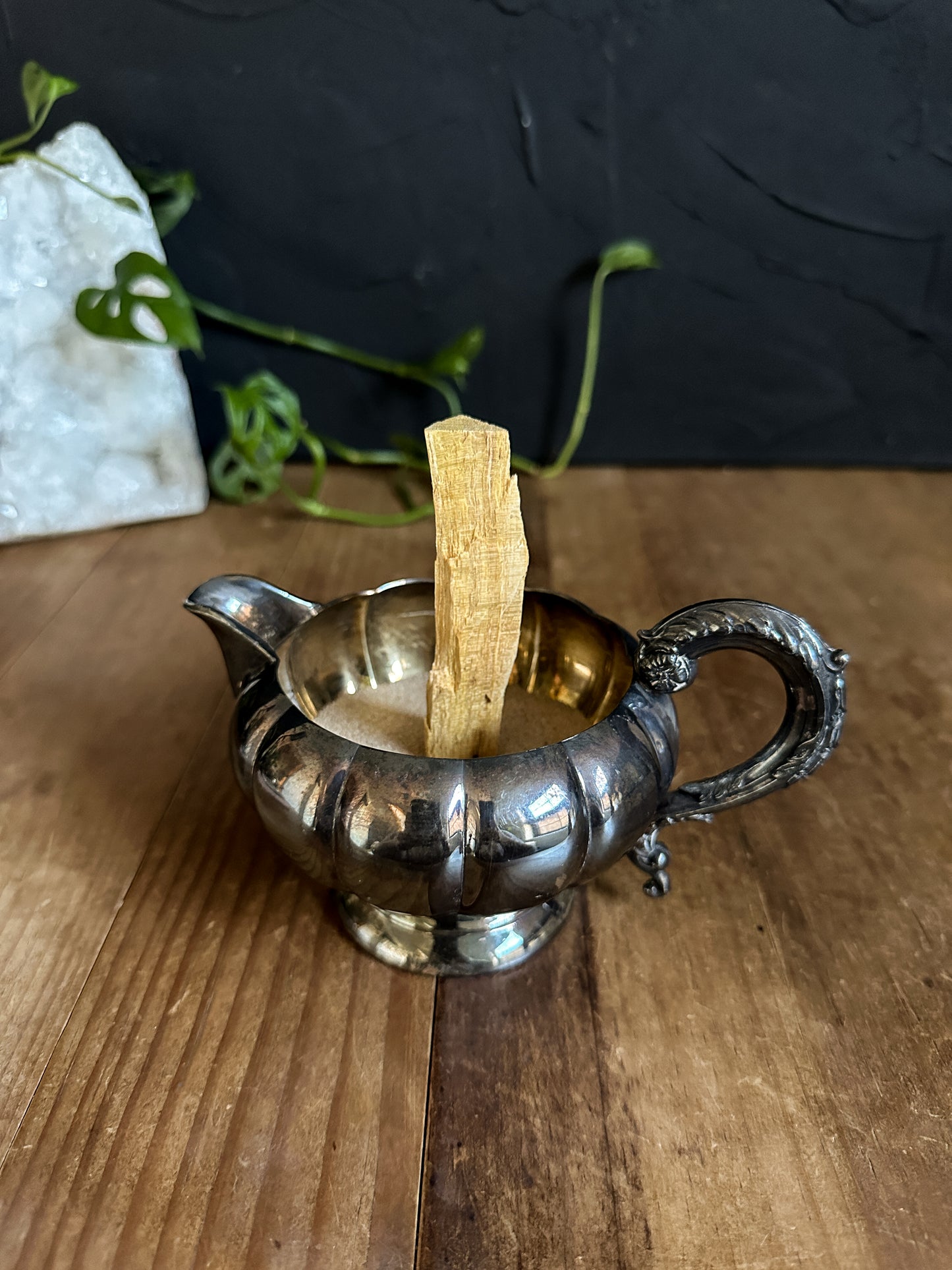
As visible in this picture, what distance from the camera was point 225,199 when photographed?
86 centimetres

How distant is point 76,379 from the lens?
0.78m

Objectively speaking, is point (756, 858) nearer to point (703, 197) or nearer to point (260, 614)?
point (260, 614)

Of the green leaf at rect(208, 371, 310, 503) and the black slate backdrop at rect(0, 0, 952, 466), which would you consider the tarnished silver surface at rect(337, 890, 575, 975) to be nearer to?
the green leaf at rect(208, 371, 310, 503)

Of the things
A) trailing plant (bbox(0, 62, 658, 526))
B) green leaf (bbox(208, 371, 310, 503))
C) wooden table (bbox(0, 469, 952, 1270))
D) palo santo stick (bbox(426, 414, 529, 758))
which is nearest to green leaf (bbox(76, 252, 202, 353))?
trailing plant (bbox(0, 62, 658, 526))

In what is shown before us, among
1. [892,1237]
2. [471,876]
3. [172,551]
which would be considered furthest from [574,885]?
[172,551]

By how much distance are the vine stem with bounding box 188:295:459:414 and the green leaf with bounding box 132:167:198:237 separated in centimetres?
9

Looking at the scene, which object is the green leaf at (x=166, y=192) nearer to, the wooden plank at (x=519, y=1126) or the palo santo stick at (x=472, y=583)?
the palo santo stick at (x=472, y=583)

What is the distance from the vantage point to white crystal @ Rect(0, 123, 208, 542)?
0.73m

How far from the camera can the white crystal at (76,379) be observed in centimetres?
73

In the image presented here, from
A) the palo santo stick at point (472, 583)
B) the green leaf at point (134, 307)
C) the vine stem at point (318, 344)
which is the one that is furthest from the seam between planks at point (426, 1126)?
the vine stem at point (318, 344)

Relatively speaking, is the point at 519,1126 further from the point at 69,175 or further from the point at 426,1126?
Result: the point at 69,175

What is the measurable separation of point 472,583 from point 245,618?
0.37ft

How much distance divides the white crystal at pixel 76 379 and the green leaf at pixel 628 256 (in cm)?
42

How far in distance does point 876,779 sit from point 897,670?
0.14 m
